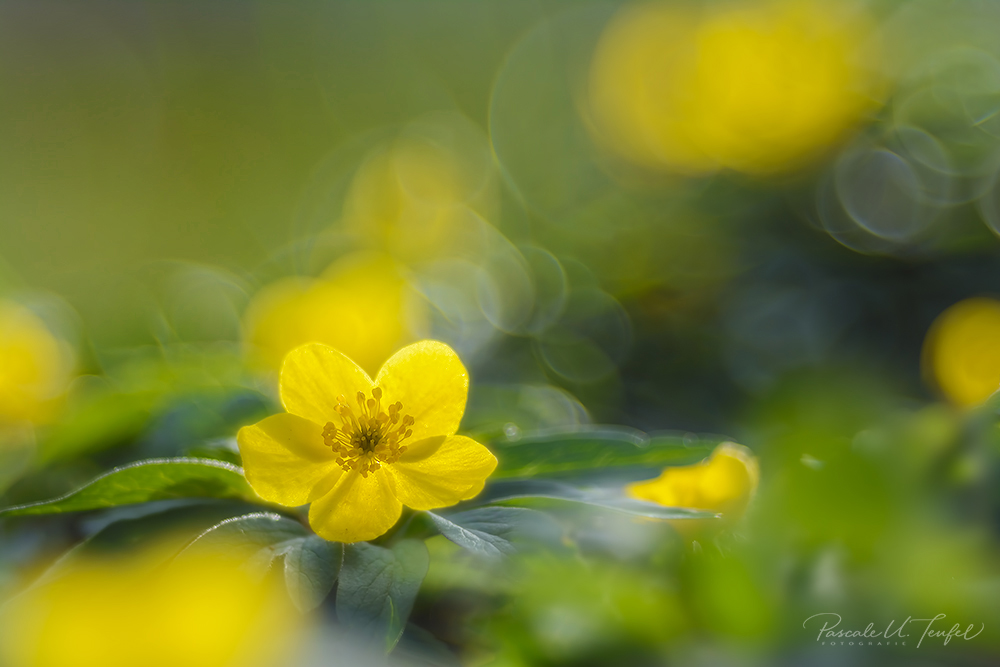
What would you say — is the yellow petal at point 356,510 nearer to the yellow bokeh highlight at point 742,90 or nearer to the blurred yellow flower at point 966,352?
the blurred yellow flower at point 966,352

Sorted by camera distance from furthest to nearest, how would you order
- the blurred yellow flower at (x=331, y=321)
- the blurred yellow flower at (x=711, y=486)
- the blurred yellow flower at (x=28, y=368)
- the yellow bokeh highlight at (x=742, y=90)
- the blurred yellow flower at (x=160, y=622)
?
the yellow bokeh highlight at (x=742, y=90)
the blurred yellow flower at (x=331, y=321)
the blurred yellow flower at (x=28, y=368)
the blurred yellow flower at (x=711, y=486)
the blurred yellow flower at (x=160, y=622)

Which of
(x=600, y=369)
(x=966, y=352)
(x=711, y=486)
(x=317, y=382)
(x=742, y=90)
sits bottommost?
(x=600, y=369)

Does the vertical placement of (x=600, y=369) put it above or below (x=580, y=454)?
below

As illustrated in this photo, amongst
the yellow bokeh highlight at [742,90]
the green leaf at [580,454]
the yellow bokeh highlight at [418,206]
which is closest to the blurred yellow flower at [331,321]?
the green leaf at [580,454]

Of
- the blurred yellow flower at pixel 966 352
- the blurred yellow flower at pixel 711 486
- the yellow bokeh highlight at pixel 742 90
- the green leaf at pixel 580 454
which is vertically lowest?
the blurred yellow flower at pixel 966 352

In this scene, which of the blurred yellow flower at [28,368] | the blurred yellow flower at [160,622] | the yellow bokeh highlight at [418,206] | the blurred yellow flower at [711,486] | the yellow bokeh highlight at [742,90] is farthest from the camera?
the yellow bokeh highlight at [418,206]

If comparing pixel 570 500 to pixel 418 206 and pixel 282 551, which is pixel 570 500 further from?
pixel 418 206

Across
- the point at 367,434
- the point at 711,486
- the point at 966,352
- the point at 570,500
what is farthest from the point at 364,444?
the point at 966,352
